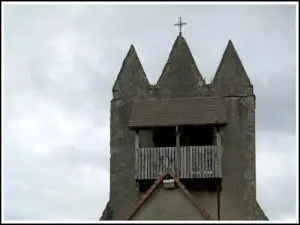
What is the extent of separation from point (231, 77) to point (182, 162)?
4.39m

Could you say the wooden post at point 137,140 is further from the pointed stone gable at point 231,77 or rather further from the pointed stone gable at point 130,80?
the pointed stone gable at point 231,77

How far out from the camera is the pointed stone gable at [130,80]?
100ft

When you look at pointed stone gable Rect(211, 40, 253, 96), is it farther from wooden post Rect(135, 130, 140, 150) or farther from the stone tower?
wooden post Rect(135, 130, 140, 150)

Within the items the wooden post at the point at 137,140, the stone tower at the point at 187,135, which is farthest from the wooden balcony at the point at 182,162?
the wooden post at the point at 137,140

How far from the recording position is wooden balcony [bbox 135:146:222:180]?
2752 centimetres

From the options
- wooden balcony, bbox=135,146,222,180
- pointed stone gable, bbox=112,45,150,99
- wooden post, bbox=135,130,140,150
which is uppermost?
pointed stone gable, bbox=112,45,150,99

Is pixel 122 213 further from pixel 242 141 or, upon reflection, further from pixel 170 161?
pixel 242 141

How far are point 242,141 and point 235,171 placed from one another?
123 cm

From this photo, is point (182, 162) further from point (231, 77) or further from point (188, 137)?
point (231, 77)

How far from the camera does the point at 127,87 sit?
30.7 m

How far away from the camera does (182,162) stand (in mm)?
27672

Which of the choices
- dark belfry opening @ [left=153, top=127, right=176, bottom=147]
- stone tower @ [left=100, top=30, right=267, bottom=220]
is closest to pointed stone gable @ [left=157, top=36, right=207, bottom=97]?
stone tower @ [left=100, top=30, right=267, bottom=220]

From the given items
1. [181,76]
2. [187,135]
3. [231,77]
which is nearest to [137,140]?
[187,135]

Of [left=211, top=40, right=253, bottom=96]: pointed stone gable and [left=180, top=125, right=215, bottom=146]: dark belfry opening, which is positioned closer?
[left=180, top=125, right=215, bottom=146]: dark belfry opening
